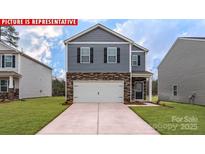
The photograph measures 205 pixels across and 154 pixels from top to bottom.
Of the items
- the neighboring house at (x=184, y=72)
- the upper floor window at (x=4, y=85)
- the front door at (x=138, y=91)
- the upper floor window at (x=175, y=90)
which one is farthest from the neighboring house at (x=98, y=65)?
the upper floor window at (x=4, y=85)

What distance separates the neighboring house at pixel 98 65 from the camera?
1897 centimetres

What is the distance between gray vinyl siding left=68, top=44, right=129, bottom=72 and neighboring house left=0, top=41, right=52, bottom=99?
145 inches

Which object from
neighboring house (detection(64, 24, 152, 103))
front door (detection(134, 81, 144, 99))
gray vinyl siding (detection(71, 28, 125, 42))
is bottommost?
front door (detection(134, 81, 144, 99))

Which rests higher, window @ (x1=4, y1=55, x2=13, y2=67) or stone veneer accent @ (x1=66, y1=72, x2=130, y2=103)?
window @ (x1=4, y1=55, x2=13, y2=67)

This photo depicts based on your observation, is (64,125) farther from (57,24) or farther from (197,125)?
(197,125)

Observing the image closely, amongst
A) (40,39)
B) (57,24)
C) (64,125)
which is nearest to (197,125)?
(64,125)

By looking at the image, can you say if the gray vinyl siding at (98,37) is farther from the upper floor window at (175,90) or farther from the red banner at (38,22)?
the red banner at (38,22)

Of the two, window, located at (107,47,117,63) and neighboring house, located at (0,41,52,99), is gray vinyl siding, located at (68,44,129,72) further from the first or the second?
neighboring house, located at (0,41,52,99)

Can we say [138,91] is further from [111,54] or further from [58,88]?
[58,88]

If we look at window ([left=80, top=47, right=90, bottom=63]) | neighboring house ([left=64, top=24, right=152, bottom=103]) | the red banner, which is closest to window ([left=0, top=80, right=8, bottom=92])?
neighboring house ([left=64, top=24, right=152, bottom=103])

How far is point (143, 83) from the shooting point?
Result: 856 inches

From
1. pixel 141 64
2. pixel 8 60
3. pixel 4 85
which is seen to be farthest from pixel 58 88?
pixel 141 64

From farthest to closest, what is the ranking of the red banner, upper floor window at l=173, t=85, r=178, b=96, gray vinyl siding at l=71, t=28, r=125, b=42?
upper floor window at l=173, t=85, r=178, b=96
gray vinyl siding at l=71, t=28, r=125, b=42
the red banner

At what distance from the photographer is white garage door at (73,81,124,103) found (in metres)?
18.8
